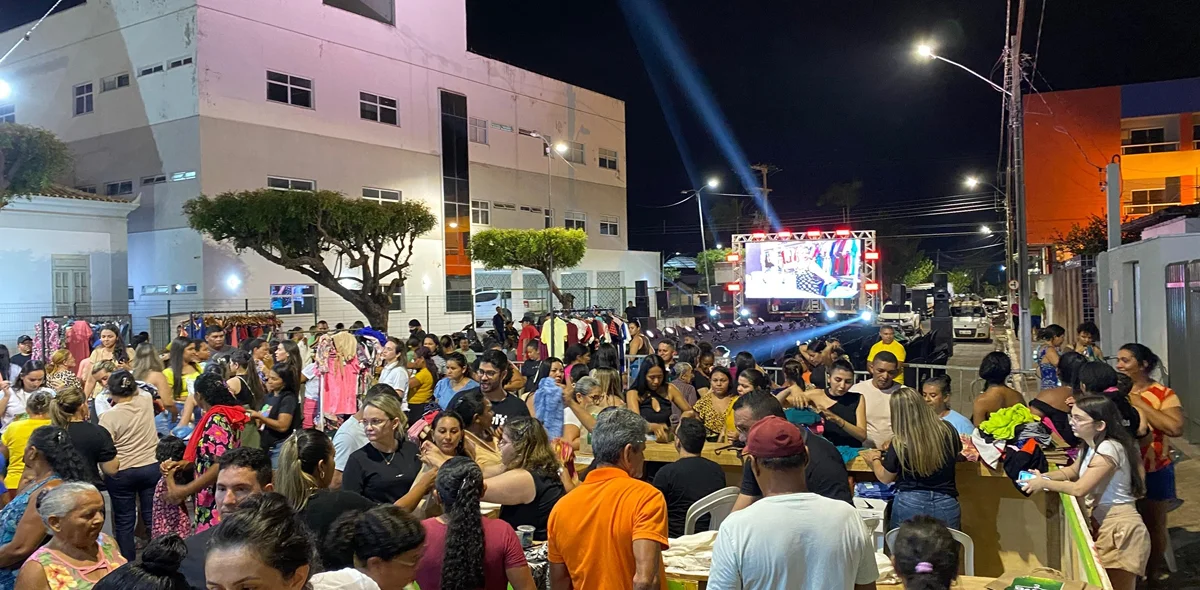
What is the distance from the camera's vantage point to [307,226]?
2247 centimetres

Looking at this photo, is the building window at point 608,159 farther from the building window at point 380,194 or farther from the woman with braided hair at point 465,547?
the woman with braided hair at point 465,547

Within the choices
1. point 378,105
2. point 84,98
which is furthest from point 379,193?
point 84,98

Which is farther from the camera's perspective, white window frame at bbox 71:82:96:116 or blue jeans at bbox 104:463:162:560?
white window frame at bbox 71:82:96:116

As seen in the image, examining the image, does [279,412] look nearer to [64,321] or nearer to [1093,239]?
[64,321]

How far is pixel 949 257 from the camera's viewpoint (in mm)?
87812

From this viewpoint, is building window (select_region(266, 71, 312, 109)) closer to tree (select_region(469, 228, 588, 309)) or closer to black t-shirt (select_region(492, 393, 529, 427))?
tree (select_region(469, 228, 588, 309))

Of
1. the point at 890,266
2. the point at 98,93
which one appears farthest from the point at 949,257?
the point at 98,93

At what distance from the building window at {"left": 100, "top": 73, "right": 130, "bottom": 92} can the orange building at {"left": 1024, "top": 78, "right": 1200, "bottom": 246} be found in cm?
3518

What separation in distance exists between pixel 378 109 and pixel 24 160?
43.5ft

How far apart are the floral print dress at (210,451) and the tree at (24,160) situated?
16018mm

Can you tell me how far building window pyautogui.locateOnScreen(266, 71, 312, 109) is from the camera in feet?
85.7

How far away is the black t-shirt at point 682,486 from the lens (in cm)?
475

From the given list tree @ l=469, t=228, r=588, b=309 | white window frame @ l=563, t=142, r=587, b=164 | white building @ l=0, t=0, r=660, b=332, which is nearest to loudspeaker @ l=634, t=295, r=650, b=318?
tree @ l=469, t=228, r=588, b=309

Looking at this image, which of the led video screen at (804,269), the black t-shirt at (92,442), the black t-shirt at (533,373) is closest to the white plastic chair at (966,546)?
the black t-shirt at (92,442)
